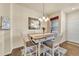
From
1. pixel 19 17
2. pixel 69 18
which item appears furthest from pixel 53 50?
pixel 19 17

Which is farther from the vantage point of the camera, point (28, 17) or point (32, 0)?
point (28, 17)

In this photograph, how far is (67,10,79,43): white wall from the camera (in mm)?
1760

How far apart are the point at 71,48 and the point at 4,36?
4.17 ft

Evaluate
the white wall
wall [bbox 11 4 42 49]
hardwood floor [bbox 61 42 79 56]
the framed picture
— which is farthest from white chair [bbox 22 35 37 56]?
the white wall

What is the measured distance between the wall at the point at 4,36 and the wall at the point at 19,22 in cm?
11

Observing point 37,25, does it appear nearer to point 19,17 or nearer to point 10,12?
point 19,17

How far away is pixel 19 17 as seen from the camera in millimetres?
1851

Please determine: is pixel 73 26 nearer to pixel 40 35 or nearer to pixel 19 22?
pixel 40 35

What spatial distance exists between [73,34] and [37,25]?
0.69 metres

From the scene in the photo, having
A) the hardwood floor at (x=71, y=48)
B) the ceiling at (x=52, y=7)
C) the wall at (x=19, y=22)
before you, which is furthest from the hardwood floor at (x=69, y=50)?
the ceiling at (x=52, y=7)

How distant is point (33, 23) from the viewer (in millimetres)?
1902

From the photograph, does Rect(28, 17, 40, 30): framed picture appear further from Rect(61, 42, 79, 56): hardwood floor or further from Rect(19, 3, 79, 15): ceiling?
Rect(61, 42, 79, 56): hardwood floor

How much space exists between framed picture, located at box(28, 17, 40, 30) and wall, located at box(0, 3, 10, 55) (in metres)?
0.41

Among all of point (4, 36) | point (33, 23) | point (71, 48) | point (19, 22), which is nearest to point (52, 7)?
point (33, 23)
